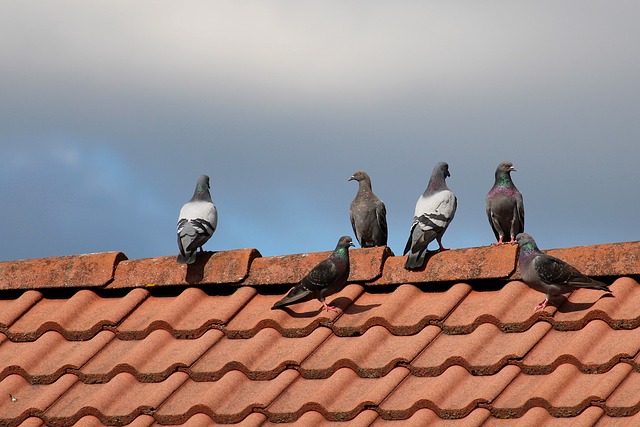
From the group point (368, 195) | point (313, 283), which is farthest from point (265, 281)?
point (368, 195)

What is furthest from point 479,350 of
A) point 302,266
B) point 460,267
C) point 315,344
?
point 302,266

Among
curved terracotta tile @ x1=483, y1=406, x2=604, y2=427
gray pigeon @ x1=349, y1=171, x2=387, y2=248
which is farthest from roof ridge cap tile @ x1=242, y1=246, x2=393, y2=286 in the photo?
gray pigeon @ x1=349, y1=171, x2=387, y2=248

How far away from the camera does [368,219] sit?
33.5 ft

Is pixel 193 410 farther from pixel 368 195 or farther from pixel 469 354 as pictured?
pixel 368 195

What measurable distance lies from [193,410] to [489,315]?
1.40m

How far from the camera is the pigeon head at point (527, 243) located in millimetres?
5954

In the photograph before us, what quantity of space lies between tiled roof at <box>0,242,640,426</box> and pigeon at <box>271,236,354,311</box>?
79 mm

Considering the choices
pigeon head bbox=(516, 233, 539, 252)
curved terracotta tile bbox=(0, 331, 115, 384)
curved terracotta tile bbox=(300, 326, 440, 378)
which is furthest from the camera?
pigeon head bbox=(516, 233, 539, 252)

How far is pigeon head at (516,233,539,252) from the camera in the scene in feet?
19.5

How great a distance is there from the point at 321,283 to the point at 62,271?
171 cm

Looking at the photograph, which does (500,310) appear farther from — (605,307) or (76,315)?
(76,315)

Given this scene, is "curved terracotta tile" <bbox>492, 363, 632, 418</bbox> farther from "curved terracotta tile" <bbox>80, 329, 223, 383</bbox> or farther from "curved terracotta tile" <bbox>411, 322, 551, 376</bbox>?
"curved terracotta tile" <bbox>80, 329, 223, 383</bbox>

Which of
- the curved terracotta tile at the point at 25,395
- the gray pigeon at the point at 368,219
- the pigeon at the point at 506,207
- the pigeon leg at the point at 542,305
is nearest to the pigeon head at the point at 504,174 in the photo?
the pigeon at the point at 506,207

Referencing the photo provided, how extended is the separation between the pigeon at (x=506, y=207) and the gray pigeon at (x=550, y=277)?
3018mm
